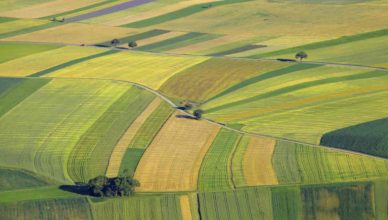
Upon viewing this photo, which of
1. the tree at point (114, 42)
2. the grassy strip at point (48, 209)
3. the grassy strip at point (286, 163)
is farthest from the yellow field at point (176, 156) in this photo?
the tree at point (114, 42)

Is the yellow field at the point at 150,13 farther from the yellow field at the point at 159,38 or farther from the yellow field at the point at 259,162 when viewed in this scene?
the yellow field at the point at 259,162

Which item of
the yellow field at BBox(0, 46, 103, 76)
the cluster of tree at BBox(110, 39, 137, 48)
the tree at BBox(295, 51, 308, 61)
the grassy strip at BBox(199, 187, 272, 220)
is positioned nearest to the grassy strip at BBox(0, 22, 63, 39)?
the yellow field at BBox(0, 46, 103, 76)

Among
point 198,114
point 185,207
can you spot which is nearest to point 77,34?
point 198,114

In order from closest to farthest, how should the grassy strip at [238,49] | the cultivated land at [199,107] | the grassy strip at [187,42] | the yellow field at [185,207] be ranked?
the yellow field at [185,207] → the cultivated land at [199,107] → the grassy strip at [238,49] → the grassy strip at [187,42]

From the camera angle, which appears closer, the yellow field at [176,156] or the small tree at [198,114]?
the yellow field at [176,156]

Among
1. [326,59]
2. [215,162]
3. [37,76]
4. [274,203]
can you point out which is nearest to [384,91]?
[326,59]

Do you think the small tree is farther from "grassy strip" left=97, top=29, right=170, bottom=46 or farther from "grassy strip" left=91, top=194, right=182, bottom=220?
"grassy strip" left=97, top=29, right=170, bottom=46

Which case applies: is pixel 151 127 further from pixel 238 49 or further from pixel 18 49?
pixel 18 49

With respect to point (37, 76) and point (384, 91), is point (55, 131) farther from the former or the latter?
point (384, 91)

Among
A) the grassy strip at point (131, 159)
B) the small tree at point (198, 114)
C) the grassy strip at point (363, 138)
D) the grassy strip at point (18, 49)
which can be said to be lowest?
the grassy strip at point (131, 159)
